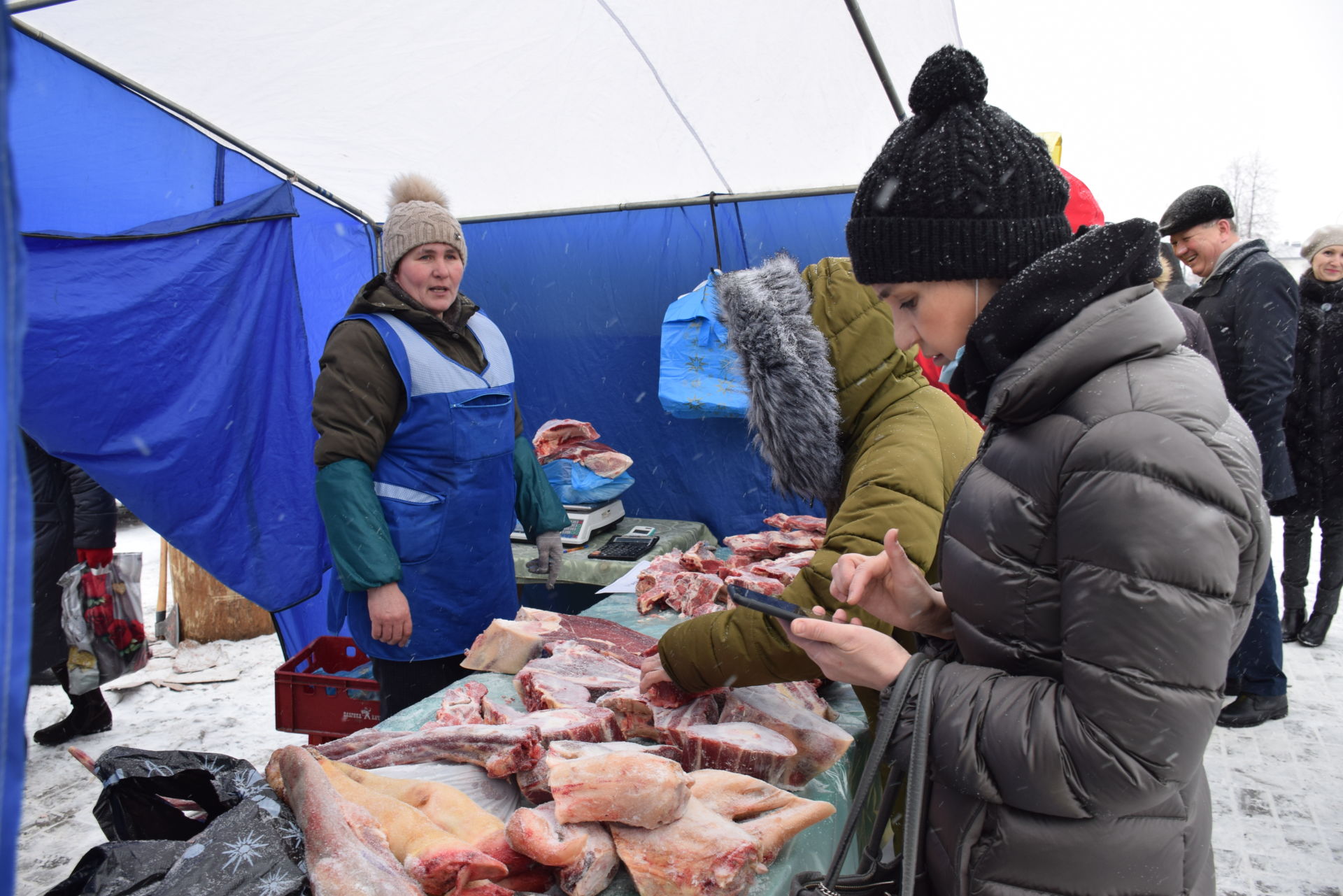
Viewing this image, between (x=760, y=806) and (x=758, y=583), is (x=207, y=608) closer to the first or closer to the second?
(x=758, y=583)

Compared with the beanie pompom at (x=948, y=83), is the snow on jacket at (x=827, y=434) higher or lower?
lower

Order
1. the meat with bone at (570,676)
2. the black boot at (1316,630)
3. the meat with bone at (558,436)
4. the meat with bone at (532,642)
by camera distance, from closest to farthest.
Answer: the meat with bone at (570,676) < the meat with bone at (532,642) < the meat with bone at (558,436) < the black boot at (1316,630)

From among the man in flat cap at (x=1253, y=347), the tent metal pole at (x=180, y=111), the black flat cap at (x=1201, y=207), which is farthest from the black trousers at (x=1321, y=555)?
the tent metal pole at (x=180, y=111)

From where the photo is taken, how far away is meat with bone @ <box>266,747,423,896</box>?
4.29ft

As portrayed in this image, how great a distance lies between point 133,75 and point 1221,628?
15.2 feet

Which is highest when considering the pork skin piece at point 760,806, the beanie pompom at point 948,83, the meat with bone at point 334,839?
the beanie pompom at point 948,83

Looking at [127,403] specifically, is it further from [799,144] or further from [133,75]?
[799,144]

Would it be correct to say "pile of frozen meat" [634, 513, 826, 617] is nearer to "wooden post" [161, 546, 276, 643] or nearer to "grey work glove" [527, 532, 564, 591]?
"grey work glove" [527, 532, 564, 591]

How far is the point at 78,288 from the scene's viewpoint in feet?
11.2

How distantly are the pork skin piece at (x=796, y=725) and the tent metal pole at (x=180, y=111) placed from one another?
12.1ft

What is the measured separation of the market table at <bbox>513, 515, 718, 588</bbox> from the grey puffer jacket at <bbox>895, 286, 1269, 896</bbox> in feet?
10.3

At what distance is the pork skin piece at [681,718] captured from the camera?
75.6 inches

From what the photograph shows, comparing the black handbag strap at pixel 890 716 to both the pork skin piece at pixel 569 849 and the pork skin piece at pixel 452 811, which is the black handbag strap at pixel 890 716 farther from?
the pork skin piece at pixel 452 811

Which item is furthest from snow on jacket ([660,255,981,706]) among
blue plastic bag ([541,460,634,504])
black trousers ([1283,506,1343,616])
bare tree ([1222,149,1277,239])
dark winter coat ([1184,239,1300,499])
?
bare tree ([1222,149,1277,239])
